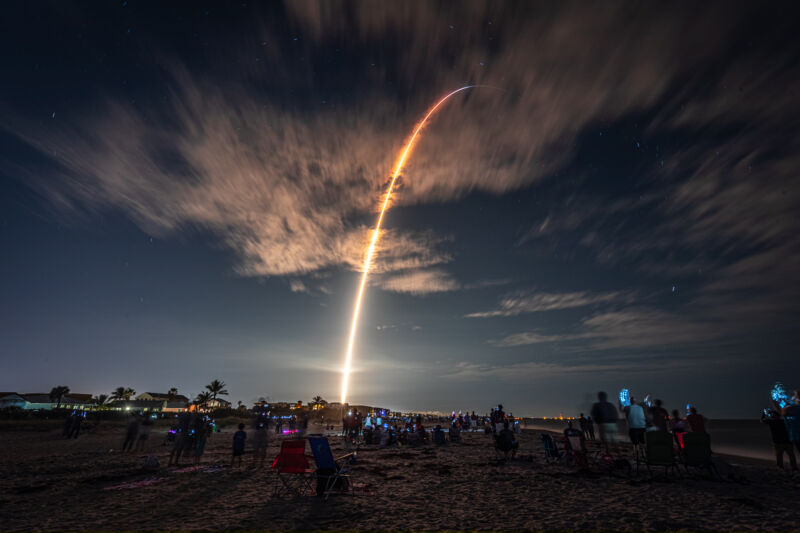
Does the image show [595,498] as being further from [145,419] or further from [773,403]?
[145,419]

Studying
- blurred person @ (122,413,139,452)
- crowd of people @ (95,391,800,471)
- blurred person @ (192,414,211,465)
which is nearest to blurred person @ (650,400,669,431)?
crowd of people @ (95,391,800,471)

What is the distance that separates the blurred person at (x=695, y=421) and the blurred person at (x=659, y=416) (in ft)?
2.15

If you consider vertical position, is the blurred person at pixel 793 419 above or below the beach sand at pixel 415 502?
above

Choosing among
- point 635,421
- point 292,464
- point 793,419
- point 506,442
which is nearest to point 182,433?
point 292,464

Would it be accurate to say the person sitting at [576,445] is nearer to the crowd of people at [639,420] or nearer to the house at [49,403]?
the crowd of people at [639,420]

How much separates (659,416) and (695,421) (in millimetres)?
974

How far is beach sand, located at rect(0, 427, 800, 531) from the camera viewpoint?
6.06 meters

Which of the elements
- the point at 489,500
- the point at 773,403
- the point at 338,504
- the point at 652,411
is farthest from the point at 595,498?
the point at 773,403

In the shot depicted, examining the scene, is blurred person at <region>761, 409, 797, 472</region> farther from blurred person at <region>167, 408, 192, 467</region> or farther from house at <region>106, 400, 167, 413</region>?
house at <region>106, 400, 167, 413</region>

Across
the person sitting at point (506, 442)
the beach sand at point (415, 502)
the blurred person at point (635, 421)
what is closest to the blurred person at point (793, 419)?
the beach sand at point (415, 502)

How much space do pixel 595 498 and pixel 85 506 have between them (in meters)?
10.5

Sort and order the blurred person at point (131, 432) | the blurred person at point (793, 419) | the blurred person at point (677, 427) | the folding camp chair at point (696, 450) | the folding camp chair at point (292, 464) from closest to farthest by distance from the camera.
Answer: the folding camp chair at point (292, 464), the folding camp chair at point (696, 450), the blurred person at point (793, 419), the blurred person at point (677, 427), the blurred person at point (131, 432)

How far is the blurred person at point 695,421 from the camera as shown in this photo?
11906 millimetres

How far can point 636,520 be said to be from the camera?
239 inches
